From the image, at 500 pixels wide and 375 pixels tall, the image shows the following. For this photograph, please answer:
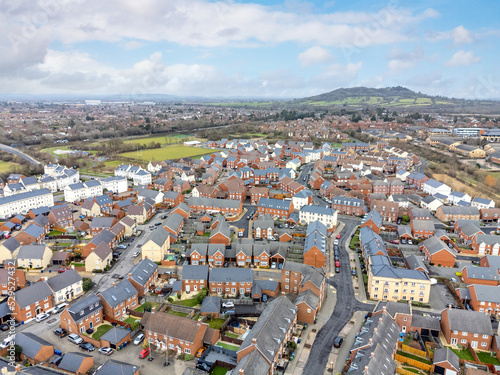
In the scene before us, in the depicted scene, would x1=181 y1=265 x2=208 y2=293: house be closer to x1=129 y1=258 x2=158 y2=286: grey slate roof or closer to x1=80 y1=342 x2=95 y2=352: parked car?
x1=129 y1=258 x2=158 y2=286: grey slate roof

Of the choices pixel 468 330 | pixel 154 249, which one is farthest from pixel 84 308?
pixel 468 330

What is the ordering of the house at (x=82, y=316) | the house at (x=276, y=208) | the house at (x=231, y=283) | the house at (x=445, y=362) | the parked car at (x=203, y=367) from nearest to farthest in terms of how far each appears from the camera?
the house at (x=445, y=362)
the parked car at (x=203, y=367)
the house at (x=82, y=316)
the house at (x=231, y=283)
the house at (x=276, y=208)

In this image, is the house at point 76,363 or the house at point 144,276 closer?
the house at point 76,363

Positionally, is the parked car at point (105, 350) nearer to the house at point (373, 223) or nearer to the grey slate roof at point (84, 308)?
the grey slate roof at point (84, 308)

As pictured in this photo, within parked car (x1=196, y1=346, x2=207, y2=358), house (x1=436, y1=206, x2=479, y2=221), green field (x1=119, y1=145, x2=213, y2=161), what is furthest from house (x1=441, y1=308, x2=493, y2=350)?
green field (x1=119, y1=145, x2=213, y2=161)

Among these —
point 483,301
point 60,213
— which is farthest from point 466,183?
point 60,213

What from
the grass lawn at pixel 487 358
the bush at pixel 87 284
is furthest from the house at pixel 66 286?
the grass lawn at pixel 487 358
